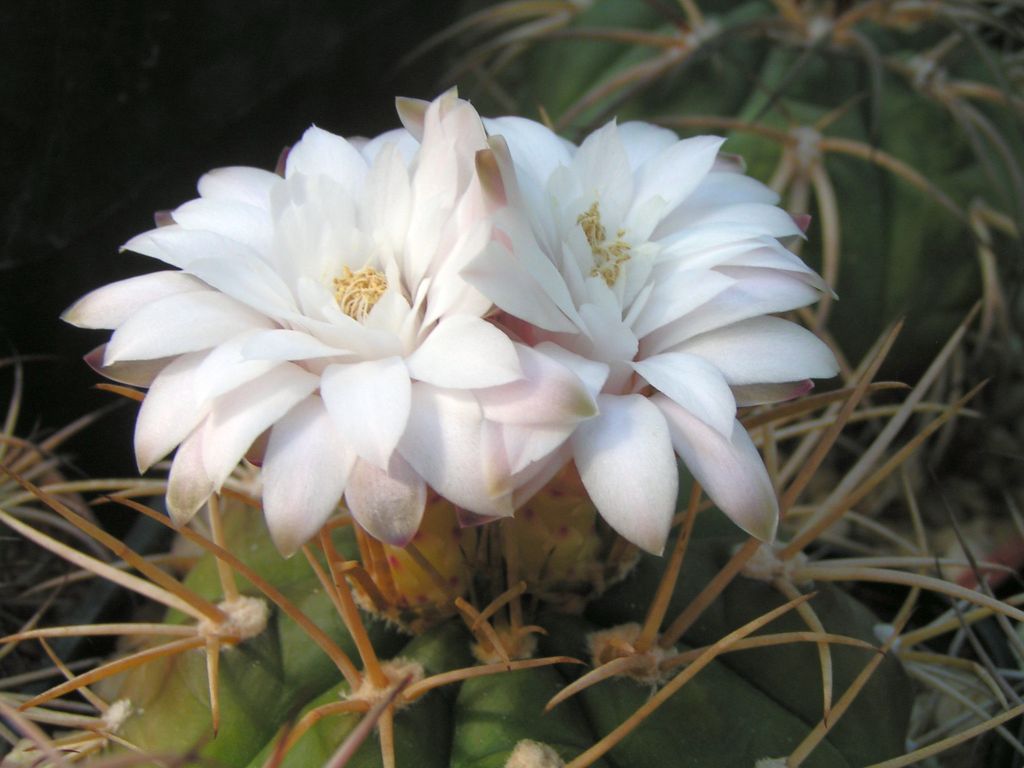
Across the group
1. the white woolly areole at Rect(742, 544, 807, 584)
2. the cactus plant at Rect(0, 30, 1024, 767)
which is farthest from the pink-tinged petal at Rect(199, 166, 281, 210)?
the white woolly areole at Rect(742, 544, 807, 584)

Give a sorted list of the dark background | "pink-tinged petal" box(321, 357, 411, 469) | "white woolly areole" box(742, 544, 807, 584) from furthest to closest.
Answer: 1. the dark background
2. "white woolly areole" box(742, 544, 807, 584)
3. "pink-tinged petal" box(321, 357, 411, 469)

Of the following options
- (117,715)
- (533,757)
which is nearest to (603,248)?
(533,757)

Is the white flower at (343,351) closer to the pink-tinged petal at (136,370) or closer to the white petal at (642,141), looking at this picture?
the pink-tinged petal at (136,370)

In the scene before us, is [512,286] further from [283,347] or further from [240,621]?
[240,621]

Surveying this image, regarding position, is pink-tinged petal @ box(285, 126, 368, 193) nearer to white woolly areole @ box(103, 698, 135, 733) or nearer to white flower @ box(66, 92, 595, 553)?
white flower @ box(66, 92, 595, 553)

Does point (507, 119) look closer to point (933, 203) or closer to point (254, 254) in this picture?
point (254, 254)

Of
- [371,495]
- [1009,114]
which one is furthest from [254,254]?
[1009,114]
